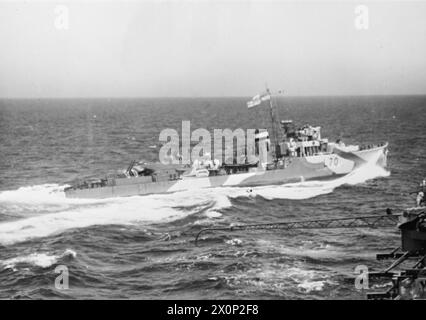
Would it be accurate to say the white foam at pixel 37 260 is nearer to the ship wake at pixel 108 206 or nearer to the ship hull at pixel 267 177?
the ship wake at pixel 108 206

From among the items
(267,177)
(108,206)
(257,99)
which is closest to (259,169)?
(267,177)

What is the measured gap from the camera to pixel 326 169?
183 feet

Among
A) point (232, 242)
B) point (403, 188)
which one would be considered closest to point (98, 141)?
point (403, 188)

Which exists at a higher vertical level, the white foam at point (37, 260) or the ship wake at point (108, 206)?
the ship wake at point (108, 206)

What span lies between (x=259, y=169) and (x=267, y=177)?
110cm

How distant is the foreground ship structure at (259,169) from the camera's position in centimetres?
4850

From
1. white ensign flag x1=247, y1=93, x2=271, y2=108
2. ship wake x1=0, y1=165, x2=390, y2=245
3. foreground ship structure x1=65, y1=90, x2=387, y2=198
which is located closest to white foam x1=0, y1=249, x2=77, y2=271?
ship wake x1=0, y1=165, x2=390, y2=245

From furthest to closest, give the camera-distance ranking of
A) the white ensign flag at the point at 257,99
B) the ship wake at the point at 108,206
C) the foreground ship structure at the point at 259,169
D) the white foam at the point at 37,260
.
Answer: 1. the white ensign flag at the point at 257,99
2. the foreground ship structure at the point at 259,169
3. the ship wake at the point at 108,206
4. the white foam at the point at 37,260

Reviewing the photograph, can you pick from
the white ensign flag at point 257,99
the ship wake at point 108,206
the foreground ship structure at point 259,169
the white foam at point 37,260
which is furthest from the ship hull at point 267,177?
the white foam at point 37,260

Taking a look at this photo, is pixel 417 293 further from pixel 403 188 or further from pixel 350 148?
pixel 350 148

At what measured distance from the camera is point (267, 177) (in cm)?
5303

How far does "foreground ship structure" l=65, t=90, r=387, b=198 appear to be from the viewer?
48.5 meters

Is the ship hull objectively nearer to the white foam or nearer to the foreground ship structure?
the foreground ship structure
